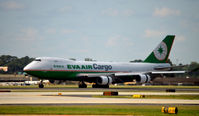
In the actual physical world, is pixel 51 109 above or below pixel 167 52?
below

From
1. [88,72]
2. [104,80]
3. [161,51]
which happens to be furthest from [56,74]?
[161,51]

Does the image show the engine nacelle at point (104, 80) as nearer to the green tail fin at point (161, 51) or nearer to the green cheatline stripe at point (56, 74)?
the green cheatline stripe at point (56, 74)

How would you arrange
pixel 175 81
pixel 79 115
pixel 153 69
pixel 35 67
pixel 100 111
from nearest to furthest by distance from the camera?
pixel 79 115 < pixel 100 111 < pixel 35 67 < pixel 153 69 < pixel 175 81

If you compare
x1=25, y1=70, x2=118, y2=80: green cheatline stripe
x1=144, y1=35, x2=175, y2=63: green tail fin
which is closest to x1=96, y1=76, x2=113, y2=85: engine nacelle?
x1=25, y1=70, x2=118, y2=80: green cheatline stripe

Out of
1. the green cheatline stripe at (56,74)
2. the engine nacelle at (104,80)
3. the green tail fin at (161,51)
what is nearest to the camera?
the green cheatline stripe at (56,74)

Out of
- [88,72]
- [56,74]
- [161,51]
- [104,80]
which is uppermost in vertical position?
[161,51]

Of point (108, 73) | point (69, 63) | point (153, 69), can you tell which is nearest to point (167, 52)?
point (153, 69)

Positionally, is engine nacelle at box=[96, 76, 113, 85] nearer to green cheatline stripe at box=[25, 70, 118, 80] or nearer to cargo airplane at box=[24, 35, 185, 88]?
cargo airplane at box=[24, 35, 185, 88]

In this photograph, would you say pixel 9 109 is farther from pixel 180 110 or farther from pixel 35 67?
pixel 35 67

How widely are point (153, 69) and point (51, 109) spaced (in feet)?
217

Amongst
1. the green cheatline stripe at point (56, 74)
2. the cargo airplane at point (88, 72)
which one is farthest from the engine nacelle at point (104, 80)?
the green cheatline stripe at point (56, 74)

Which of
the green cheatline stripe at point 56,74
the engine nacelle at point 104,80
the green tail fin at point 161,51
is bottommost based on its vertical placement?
the engine nacelle at point 104,80

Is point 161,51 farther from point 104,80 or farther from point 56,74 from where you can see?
A: point 56,74

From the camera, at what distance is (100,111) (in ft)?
94.2
